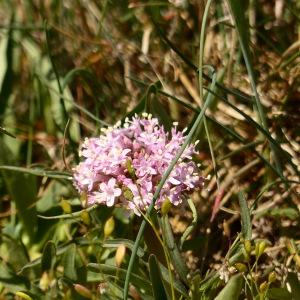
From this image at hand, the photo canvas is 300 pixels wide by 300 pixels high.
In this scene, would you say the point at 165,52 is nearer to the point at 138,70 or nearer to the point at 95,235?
the point at 138,70

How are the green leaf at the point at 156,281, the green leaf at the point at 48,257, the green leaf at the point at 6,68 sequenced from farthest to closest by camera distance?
the green leaf at the point at 6,68 → the green leaf at the point at 48,257 → the green leaf at the point at 156,281

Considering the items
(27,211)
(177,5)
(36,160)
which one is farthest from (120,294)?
(177,5)

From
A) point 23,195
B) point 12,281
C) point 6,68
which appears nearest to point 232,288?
point 12,281

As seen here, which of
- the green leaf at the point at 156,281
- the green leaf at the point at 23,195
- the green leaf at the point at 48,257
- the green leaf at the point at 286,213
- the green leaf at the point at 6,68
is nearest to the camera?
the green leaf at the point at 156,281

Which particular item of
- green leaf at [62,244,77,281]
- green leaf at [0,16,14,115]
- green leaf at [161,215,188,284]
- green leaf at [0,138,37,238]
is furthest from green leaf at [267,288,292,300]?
green leaf at [0,16,14,115]

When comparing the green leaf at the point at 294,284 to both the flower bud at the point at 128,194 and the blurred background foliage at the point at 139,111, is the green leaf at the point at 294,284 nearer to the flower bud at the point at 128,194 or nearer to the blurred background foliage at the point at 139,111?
the blurred background foliage at the point at 139,111

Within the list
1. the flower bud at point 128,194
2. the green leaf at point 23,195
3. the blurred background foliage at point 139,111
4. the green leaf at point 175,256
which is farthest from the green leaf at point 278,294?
the green leaf at point 23,195

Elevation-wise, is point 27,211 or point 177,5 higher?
point 177,5
